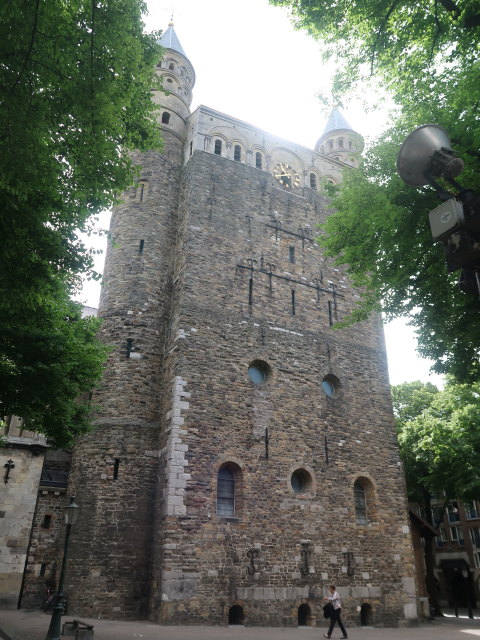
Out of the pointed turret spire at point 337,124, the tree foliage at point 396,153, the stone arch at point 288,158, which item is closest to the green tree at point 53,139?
the tree foliage at point 396,153

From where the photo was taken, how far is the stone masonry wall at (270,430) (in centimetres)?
1488

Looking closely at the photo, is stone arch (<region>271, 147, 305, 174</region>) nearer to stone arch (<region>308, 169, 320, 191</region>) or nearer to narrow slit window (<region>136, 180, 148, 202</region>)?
stone arch (<region>308, 169, 320, 191</region>)

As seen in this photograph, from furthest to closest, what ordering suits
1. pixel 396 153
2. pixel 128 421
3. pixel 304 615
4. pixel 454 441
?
pixel 454 441, pixel 128 421, pixel 304 615, pixel 396 153

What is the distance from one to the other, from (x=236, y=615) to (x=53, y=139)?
13541mm

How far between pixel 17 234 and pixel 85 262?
1912 mm

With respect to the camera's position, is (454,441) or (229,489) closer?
(229,489)

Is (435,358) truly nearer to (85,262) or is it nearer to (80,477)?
(85,262)

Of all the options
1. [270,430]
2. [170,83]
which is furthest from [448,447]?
[170,83]

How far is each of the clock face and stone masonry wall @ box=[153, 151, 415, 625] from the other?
80 cm

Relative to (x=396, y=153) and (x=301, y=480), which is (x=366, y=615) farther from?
(x=396, y=153)

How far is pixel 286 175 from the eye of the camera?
23.5 meters

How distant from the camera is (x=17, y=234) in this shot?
8.23 meters

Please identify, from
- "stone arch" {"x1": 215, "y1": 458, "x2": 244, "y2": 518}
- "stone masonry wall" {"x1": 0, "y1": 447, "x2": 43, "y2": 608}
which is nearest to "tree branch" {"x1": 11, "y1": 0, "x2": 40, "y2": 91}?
"stone arch" {"x1": 215, "y1": 458, "x2": 244, "y2": 518}

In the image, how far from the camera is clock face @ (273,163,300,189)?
23.2 m
